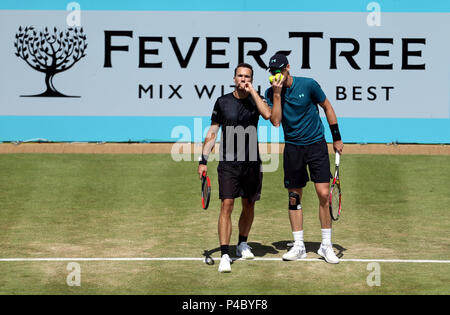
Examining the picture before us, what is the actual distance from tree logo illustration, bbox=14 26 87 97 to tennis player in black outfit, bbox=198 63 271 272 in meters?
8.17

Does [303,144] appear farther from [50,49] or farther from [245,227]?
[50,49]

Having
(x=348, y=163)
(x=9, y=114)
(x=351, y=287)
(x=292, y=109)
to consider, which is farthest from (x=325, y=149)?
(x=9, y=114)

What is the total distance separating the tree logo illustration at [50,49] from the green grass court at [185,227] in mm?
1678

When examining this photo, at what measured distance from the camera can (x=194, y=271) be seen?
9.16m

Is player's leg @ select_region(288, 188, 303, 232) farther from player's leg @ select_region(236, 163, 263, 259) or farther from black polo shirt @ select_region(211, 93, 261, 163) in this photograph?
black polo shirt @ select_region(211, 93, 261, 163)

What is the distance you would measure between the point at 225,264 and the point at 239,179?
3.20ft

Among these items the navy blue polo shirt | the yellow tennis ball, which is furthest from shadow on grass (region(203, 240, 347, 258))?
the yellow tennis ball

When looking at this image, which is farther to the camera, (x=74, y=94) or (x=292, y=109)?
(x=74, y=94)

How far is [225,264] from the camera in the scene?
9148 mm

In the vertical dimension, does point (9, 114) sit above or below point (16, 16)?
below

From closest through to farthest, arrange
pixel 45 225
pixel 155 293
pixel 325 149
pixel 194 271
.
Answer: pixel 155 293, pixel 194 271, pixel 325 149, pixel 45 225

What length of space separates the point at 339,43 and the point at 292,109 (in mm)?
7791

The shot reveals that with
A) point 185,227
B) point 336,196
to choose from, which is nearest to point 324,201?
point 336,196

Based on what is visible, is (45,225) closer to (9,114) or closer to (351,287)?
(351,287)
